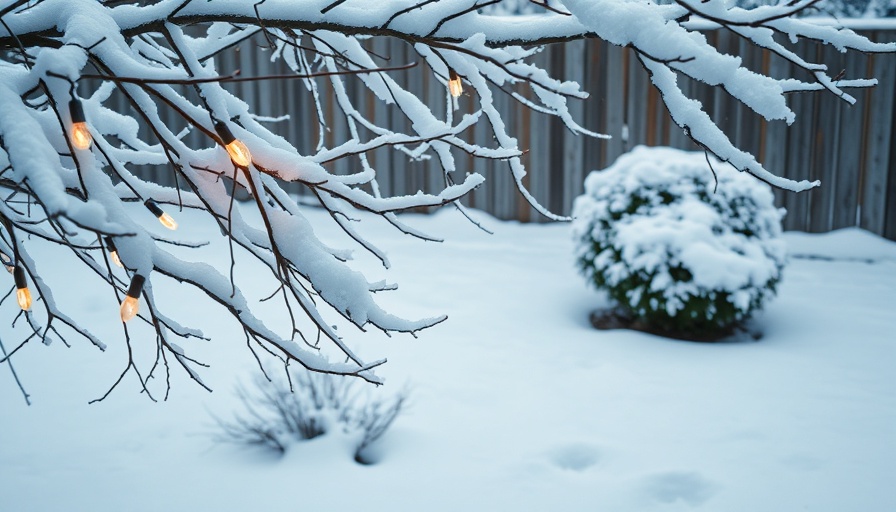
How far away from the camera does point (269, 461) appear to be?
3523mm

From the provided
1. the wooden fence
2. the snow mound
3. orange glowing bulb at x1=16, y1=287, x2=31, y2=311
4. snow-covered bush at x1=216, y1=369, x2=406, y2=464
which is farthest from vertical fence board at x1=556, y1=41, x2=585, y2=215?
orange glowing bulb at x1=16, y1=287, x2=31, y2=311

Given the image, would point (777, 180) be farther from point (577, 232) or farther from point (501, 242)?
point (501, 242)

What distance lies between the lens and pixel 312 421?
11.9 feet

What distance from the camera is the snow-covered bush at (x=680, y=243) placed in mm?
4879

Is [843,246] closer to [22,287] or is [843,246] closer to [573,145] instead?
[573,145]

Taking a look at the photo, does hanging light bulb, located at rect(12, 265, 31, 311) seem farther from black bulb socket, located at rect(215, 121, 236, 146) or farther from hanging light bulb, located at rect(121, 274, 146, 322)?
black bulb socket, located at rect(215, 121, 236, 146)

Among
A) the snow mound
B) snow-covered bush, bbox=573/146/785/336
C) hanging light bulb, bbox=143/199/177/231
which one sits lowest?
the snow mound

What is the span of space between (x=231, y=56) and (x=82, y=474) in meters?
6.22

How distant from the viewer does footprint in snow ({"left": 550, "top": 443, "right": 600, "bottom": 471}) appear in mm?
3422

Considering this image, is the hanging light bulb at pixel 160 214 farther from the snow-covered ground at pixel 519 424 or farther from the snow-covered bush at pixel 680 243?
the snow-covered bush at pixel 680 243

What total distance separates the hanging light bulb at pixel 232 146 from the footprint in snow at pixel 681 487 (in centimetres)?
236

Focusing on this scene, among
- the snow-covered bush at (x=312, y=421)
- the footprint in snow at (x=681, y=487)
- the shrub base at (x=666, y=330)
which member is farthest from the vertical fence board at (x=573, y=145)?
the footprint in snow at (x=681, y=487)

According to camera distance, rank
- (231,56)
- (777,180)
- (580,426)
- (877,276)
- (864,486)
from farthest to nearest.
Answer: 1. (231,56)
2. (877,276)
3. (580,426)
4. (864,486)
5. (777,180)

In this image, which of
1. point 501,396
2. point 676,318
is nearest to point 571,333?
point 676,318
